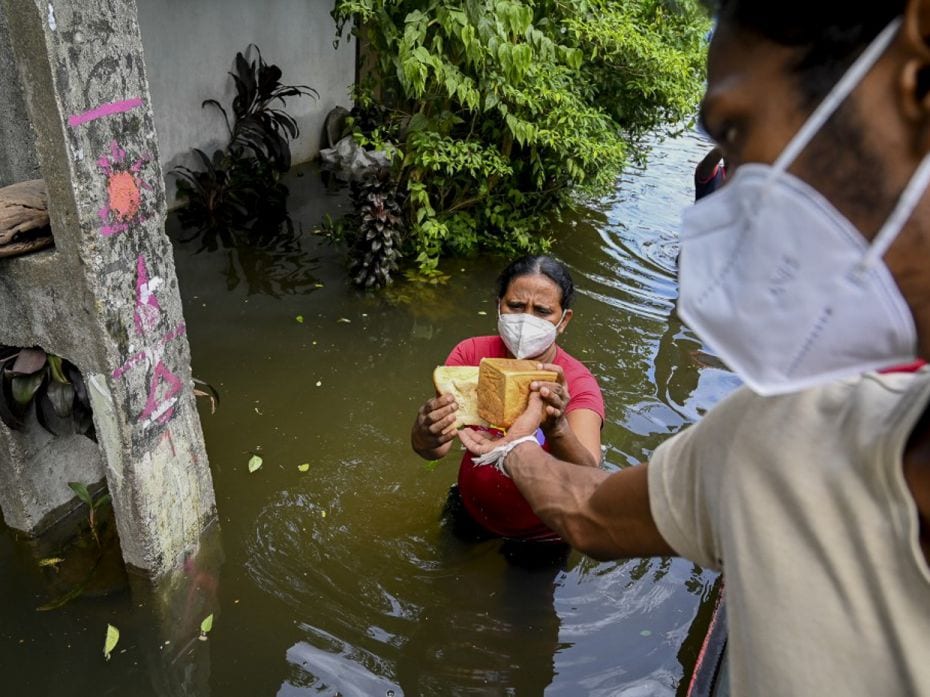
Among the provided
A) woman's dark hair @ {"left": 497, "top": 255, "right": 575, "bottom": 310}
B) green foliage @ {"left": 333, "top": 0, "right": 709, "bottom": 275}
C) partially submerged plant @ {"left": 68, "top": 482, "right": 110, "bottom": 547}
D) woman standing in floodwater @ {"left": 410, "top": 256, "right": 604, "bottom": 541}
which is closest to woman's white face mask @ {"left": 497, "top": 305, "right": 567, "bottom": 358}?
woman standing in floodwater @ {"left": 410, "top": 256, "right": 604, "bottom": 541}

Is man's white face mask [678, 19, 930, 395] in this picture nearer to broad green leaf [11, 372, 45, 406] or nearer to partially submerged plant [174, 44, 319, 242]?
broad green leaf [11, 372, 45, 406]

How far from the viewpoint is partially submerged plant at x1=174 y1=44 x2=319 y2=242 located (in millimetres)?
6938

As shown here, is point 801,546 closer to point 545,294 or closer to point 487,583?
point 545,294

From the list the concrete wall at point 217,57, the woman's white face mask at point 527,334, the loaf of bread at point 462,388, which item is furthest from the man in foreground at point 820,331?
the concrete wall at point 217,57

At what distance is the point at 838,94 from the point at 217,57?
7.54 metres

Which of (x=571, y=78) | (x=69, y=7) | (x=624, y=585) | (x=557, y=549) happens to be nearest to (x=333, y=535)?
(x=557, y=549)

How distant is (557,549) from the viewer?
3.04m

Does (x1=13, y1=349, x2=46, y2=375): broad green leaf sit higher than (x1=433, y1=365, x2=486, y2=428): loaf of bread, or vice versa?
(x1=433, y1=365, x2=486, y2=428): loaf of bread

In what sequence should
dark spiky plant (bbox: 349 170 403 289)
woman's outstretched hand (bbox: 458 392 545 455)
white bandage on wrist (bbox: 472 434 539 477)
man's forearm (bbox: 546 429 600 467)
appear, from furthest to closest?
dark spiky plant (bbox: 349 170 403 289) → man's forearm (bbox: 546 429 600 467) → woman's outstretched hand (bbox: 458 392 545 455) → white bandage on wrist (bbox: 472 434 539 477)

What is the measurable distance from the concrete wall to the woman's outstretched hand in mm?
5415

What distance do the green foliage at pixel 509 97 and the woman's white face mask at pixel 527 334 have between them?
2.64 m

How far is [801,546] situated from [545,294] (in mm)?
1959

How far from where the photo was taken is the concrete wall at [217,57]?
6645 millimetres

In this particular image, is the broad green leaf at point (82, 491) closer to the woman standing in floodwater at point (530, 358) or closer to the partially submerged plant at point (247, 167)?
the woman standing in floodwater at point (530, 358)
